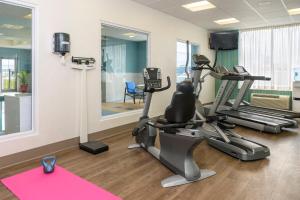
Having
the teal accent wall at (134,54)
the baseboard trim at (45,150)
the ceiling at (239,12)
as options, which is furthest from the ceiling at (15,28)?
the ceiling at (239,12)

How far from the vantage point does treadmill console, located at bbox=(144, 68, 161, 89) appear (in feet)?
12.1

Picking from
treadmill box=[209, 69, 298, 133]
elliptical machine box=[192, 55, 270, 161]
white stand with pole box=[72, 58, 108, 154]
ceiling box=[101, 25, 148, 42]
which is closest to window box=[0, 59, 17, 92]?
white stand with pole box=[72, 58, 108, 154]

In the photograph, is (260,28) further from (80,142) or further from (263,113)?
(80,142)

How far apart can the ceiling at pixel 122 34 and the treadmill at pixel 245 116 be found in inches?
78.0

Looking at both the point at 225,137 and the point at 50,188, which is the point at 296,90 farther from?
the point at 50,188

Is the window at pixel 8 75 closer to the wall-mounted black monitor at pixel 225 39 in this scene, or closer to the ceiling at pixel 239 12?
the ceiling at pixel 239 12

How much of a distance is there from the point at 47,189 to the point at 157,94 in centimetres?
440

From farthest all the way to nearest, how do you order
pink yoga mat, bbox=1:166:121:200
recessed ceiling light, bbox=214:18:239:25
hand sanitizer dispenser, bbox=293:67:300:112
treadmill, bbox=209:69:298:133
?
recessed ceiling light, bbox=214:18:239:25 → hand sanitizer dispenser, bbox=293:67:300:112 → treadmill, bbox=209:69:298:133 → pink yoga mat, bbox=1:166:121:200

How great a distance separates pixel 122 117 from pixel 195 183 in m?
2.59

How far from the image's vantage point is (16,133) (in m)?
3.26

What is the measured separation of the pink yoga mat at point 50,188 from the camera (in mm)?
1572

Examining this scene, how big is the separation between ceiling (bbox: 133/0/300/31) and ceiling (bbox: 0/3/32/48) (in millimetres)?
2466

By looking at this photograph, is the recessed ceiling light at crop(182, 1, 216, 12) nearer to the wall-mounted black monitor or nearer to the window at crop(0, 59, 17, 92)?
the wall-mounted black monitor

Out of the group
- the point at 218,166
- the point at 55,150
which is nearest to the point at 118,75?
the point at 55,150
